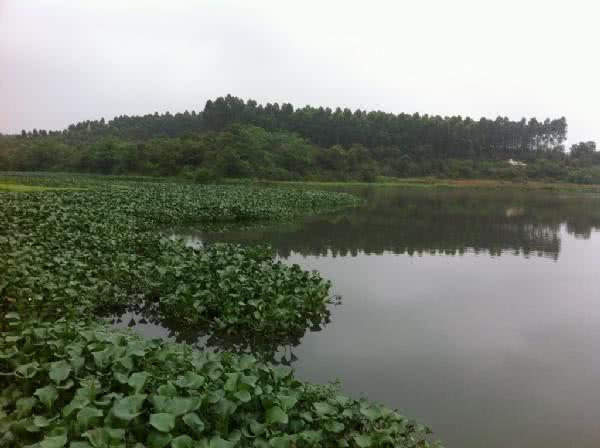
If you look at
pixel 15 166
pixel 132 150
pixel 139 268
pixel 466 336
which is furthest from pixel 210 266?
pixel 15 166

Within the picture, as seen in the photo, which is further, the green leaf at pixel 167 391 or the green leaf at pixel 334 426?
the green leaf at pixel 334 426

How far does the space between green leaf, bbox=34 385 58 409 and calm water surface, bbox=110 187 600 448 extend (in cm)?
311

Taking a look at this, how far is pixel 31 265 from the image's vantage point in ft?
24.1

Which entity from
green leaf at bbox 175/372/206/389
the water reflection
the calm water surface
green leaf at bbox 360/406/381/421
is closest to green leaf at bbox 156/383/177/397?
green leaf at bbox 175/372/206/389

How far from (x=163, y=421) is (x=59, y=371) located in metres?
1.20

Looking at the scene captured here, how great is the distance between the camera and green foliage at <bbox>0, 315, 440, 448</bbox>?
3.09 meters

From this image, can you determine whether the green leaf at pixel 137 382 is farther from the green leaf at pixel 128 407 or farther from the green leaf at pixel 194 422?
the green leaf at pixel 194 422

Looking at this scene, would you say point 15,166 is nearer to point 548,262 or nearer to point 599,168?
point 548,262

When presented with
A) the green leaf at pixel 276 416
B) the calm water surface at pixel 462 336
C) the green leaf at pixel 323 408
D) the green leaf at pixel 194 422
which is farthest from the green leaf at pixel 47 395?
the calm water surface at pixel 462 336

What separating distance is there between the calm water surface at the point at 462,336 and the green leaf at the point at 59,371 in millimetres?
2929

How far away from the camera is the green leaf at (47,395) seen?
3.34m

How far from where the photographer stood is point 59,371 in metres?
3.72

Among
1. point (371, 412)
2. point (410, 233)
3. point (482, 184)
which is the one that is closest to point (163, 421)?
point (371, 412)

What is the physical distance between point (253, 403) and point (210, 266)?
190 inches
